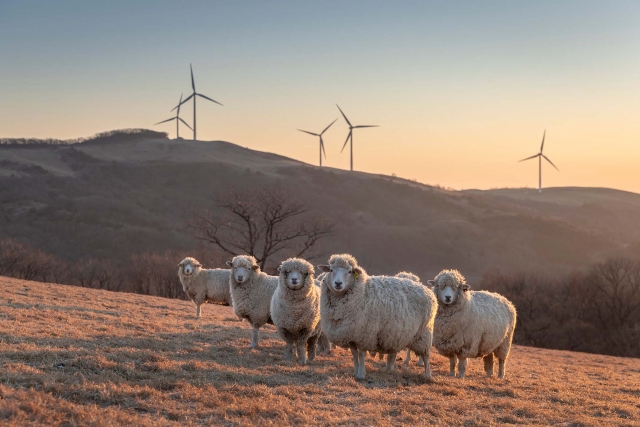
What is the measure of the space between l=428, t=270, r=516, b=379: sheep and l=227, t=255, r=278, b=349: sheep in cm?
443

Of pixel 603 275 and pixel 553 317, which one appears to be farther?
pixel 603 275

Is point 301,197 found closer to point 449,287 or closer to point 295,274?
point 449,287

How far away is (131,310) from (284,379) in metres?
12.9

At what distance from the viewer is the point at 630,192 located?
17425 cm

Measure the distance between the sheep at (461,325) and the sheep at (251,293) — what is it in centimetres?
443

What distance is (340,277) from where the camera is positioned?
1265 centimetres

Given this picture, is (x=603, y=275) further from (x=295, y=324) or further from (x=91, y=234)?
(x=91, y=234)

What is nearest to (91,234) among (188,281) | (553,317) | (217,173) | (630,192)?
(217,173)

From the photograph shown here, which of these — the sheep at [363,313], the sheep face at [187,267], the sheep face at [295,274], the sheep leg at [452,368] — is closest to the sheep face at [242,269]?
the sheep face at [295,274]

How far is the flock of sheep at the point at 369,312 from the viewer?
12906 millimetres

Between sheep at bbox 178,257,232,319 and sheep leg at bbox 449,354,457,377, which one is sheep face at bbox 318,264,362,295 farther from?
sheep at bbox 178,257,232,319

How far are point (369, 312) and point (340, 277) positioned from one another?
103 cm

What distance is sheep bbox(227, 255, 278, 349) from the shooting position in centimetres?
1625

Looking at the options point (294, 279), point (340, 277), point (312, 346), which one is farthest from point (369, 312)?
point (312, 346)
